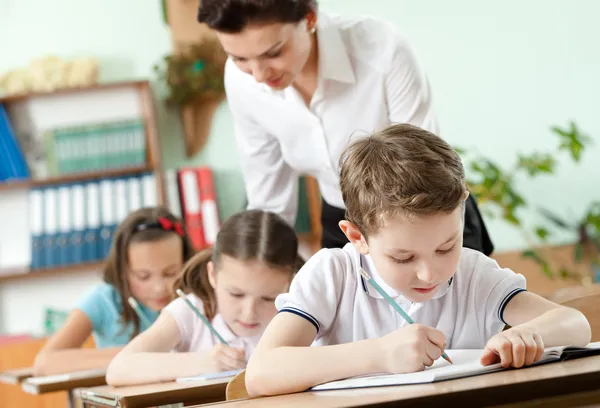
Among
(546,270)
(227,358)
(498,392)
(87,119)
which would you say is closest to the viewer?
(498,392)

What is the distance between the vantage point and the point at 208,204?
4242 mm

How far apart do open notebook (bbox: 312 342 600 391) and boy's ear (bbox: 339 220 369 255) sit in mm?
232

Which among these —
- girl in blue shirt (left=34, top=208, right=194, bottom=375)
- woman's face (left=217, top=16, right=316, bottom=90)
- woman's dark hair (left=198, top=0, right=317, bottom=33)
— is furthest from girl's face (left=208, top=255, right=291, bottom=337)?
girl in blue shirt (left=34, top=208, right=194, bottom=375)

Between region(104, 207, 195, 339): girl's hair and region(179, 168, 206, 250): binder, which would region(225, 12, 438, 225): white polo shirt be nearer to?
region(104, 207, 195, 339): girl's hair

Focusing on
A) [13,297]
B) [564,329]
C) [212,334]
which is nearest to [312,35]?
[212,334]

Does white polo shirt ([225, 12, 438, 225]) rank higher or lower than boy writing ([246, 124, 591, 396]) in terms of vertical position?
higher

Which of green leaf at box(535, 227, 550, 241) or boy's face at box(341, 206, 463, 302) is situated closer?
boy's face at box(341, 206, 463, 302)

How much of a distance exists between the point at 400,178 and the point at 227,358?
2.02ft

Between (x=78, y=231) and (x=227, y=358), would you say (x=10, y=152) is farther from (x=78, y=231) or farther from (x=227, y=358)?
(x=227, y=358)

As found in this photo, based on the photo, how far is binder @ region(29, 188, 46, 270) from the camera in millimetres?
4184

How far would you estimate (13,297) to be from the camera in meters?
4.37

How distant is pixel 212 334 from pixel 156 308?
2.15ft

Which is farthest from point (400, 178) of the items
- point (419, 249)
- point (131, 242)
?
point (131, 242)

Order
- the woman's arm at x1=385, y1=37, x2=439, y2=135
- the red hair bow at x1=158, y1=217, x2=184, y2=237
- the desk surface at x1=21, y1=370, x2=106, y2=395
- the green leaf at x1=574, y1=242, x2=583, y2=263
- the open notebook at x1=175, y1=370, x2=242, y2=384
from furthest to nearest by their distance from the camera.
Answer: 1. the green leaf at x1=574, y1=242, x2=583, y2=263
2. the red hair bow at x1=158, y1=217, x2=184, y2=237
3. the desk surface at x1=21, y1=370, x2=106, y2=395
4. the woman's arm at x1=385, y1=37, x2=439, y2=135
5. the open notebook at x1=175, y1=370, x2=242, y2=384
